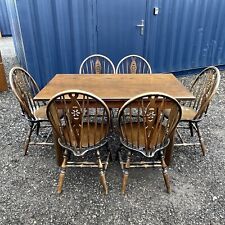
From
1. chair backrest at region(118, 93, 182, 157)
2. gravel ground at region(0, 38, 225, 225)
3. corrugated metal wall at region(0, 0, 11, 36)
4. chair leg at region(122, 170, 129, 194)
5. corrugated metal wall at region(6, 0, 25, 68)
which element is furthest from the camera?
corrugated metal wall at region(0, 0, 11, 36)

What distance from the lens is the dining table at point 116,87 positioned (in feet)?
5.73

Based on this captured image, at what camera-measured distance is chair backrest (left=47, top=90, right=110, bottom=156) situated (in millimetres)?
1413

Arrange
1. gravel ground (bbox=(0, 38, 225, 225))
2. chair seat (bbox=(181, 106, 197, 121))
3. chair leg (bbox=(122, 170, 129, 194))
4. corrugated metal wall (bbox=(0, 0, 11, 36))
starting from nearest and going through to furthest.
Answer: gravel ground (bbox=(0, 38, 225, 225))
chair leg (bbox=(122, 170, 129, 194))
chair seat (bbox=(181, 106, 197, 121))
corrugated metal wall (bbox=(0, 0, 11, 36))

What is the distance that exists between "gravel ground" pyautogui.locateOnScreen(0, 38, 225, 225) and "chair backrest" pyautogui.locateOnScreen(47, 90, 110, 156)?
409mm

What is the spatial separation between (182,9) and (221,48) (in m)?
1.28

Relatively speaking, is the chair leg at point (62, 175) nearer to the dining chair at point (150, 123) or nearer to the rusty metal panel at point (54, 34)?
the dining chair at point (150, 123)

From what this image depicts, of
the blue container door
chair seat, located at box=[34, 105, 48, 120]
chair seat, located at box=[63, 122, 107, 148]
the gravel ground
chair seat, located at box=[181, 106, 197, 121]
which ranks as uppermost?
the blue container door

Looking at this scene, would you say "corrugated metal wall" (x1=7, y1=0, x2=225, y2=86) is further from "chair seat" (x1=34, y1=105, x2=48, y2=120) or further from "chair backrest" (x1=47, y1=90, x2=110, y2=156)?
"chair backrest" (x1=47, y1=90, x2=110, y2=156)

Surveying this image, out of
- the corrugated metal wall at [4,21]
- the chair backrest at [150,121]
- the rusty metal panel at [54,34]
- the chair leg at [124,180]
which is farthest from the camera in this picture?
the corrugated metal wall at [4,21]

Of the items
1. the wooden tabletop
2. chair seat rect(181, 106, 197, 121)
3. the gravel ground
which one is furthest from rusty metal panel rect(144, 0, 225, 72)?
the gravel ground

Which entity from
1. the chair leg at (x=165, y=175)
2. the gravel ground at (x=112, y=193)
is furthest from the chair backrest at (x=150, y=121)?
the gravel ground at (x=112, y=193)

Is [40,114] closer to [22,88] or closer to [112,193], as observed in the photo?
[22,88]

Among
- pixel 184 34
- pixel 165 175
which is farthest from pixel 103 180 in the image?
pixel 184 34

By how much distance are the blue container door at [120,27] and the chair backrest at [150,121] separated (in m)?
2.25
